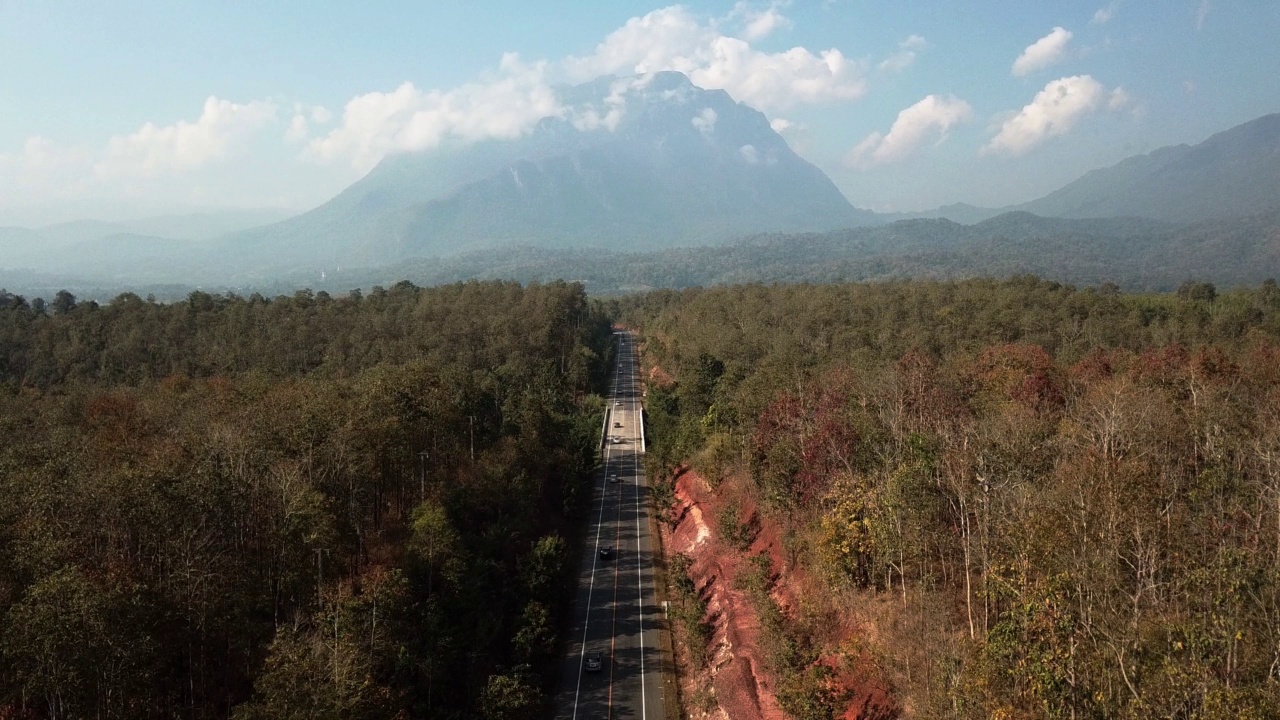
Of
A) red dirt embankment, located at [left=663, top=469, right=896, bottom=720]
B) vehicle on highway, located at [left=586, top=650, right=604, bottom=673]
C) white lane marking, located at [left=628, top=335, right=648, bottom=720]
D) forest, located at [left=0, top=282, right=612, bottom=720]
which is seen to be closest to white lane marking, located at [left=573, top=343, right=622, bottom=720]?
vehicle on highway, located at [left=586, top=650, right=604, bottom=673]

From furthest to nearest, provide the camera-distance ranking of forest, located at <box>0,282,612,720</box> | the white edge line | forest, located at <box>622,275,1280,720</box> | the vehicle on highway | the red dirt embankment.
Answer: the vehicle on highway → the white edge line → the red dirt embankment → forest, located at <box>0,282,612,720</box> → forest, located at <box>622,275,1280,720</box>

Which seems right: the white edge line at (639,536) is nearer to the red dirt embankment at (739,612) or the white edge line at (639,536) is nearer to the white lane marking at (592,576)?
the red dirt embankment at (739,612)

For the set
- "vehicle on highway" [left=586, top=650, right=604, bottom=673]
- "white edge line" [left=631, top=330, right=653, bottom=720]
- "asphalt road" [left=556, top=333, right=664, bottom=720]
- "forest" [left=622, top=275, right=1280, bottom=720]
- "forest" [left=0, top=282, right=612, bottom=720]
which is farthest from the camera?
"vehicle on highway" [left=586, top=650, right=604, bottom=673]

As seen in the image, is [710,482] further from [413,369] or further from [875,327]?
[875,327]

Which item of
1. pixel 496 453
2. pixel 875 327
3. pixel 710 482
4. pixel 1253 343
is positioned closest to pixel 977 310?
pixel 875 327

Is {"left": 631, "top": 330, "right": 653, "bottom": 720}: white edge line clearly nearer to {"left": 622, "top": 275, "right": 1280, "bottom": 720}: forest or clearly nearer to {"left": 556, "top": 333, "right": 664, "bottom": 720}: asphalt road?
{"left": 556, "top": 333, "right": 664, "bottom": 720}: asphalt road

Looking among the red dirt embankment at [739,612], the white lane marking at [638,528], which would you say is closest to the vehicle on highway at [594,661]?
the white lane marking at [638,528]

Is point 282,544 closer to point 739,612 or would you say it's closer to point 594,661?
point 594,661

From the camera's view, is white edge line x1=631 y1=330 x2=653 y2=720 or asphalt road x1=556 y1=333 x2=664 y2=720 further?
white edge line x1=631 y1=330 x2=653 y2=720
